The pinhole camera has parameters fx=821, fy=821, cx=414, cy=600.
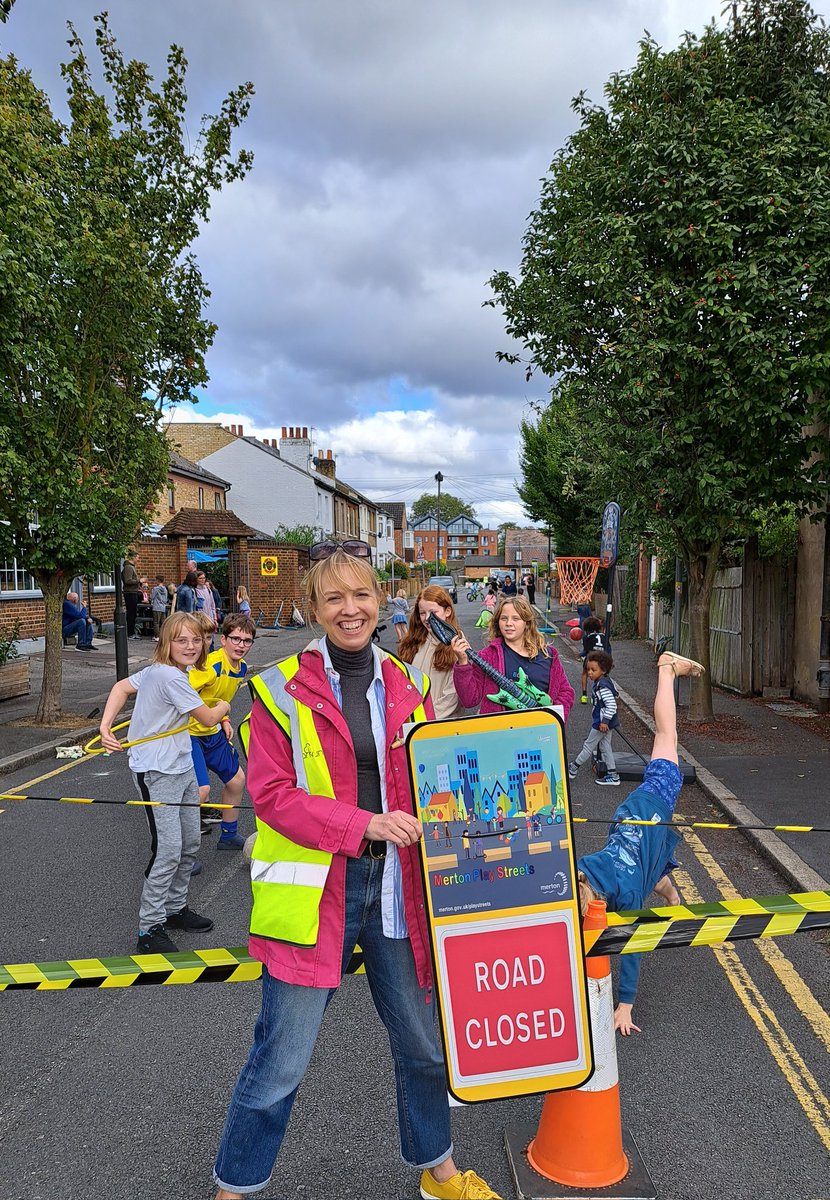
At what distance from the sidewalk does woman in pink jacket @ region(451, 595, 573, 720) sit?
1958 mm

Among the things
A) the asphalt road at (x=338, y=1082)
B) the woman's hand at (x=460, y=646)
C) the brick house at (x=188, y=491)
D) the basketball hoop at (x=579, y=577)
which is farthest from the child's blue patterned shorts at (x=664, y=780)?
the brick house at (x=188, y=491)

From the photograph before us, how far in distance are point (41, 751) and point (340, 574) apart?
829 centimetres

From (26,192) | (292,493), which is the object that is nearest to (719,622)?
(26,192)

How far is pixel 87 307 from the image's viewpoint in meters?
10.3

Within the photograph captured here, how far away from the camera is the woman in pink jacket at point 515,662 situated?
520 cm

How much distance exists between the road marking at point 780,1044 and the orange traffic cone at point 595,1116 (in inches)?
34.2

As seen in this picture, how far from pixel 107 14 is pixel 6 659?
9.05 m

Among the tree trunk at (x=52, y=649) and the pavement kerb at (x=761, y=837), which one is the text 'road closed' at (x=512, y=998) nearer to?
the pavement kerb at (x=761, y=837)

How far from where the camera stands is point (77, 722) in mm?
10977

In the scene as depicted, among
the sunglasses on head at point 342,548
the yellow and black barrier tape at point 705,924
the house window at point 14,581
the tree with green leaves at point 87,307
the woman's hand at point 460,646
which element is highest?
the tree with green leaves at point 87,307

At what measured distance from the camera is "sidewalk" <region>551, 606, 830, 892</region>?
226 inches

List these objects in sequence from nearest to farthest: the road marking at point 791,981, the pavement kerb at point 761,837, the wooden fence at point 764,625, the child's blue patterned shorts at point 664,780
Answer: the child's blue patterned shorts at point 664,780
the road marking at point 791,981
the pavement kerb at point 761,837
the wooden fence at point 764,625

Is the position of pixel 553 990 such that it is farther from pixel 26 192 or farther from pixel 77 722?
pixel 77 722

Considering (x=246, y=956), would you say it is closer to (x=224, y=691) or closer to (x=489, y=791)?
(x=489, y=791)
